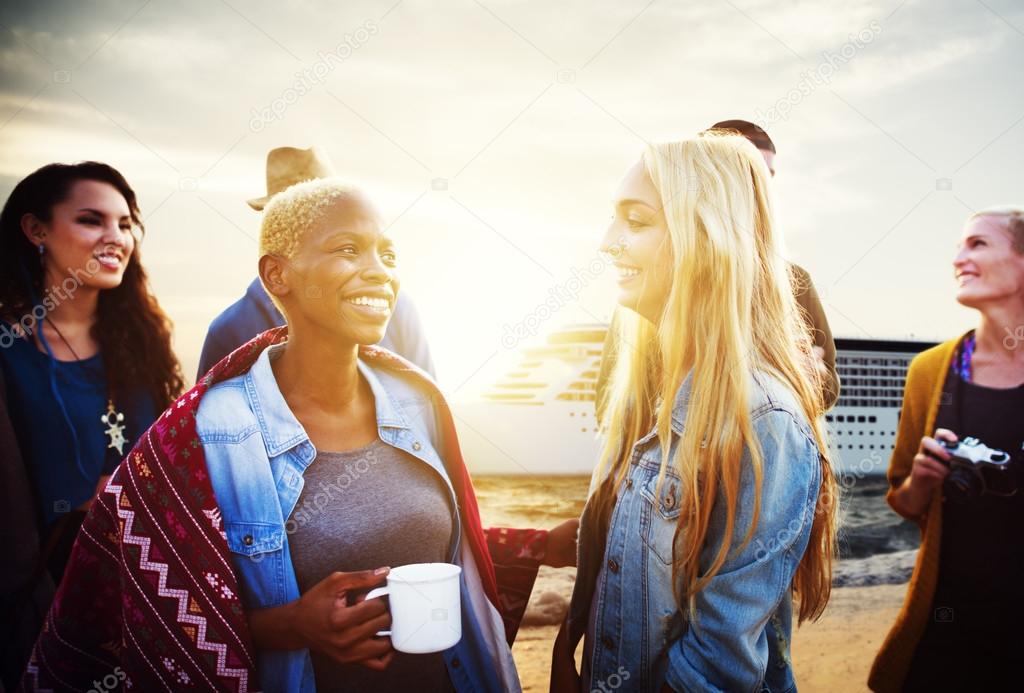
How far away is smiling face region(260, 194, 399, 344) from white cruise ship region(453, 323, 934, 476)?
24103 mm

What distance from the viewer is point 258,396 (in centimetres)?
185

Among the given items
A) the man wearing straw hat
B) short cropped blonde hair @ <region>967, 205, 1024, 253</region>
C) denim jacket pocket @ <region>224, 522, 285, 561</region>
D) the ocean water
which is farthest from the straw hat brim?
the ocean water

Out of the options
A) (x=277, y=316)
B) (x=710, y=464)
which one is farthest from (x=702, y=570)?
(x=277, y=316)

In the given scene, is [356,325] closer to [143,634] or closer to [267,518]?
[267,518]

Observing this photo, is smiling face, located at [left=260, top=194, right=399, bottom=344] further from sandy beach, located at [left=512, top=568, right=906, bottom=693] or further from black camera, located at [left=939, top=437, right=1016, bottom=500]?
sandy beach, located at [left=512, top=568, right=906, bottom=693]

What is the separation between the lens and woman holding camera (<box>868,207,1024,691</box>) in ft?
8.66

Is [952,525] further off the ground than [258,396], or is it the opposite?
[258,396]

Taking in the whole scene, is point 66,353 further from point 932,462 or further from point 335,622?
point 932,462

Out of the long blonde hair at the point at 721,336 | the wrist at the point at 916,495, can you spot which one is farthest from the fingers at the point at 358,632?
the wrist at the point at 916,495

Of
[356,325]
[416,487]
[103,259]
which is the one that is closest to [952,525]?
[416,487]

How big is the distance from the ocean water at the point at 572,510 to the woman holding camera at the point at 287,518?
1141 cm

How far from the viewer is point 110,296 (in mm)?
2906

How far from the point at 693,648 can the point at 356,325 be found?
1.29 meters

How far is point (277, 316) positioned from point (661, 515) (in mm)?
1762
